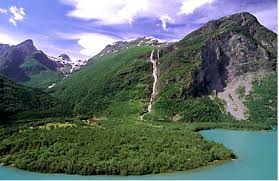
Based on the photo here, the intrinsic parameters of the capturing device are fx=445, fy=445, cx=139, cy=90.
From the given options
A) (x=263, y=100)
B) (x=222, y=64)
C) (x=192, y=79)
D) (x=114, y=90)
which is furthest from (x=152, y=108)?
(x=222, y=64)

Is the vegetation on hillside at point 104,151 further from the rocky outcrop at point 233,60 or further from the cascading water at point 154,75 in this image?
the rocky outcrop at point 233,60

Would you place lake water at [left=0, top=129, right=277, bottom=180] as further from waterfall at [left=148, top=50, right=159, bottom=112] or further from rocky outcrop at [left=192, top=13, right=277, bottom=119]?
waterfall at [left=148, top=50, right=159, bottom=112]

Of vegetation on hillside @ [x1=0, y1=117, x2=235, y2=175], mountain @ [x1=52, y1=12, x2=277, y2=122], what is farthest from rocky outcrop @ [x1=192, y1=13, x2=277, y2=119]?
vegetation on hillside @ [x1=0, y1=117, x2=235, y2=175]

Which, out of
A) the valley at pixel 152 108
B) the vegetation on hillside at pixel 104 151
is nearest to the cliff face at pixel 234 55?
the valley at pixel 152 108

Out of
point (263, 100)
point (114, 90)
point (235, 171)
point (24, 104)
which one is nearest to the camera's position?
point (235, 171)

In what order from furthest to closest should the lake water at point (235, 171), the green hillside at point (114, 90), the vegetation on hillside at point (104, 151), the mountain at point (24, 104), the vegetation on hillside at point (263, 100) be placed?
the green hillside at point (114, 90) < the vegetation on hillside at point (263, 100) < the mountain at point (24, 104) < the vegetation on hillside at point (104, 151) < the lake water at point (235, 171)

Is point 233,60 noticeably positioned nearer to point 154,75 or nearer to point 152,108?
point 154,75

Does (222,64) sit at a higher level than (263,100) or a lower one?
higher
